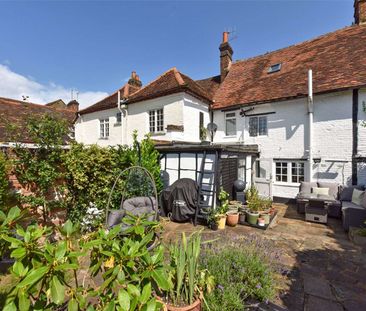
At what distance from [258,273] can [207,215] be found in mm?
3648

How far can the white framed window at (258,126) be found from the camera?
36.7 feet

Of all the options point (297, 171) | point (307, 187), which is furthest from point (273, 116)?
point (307, 187)

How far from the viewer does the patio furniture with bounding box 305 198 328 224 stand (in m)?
7.26

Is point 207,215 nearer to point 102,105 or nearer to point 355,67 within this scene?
point 355,67

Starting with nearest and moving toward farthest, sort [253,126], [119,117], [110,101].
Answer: [253,126], [119,117], [110,101]

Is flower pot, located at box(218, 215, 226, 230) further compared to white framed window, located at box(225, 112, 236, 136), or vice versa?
white framed window, located at box(225, 112, 236, 136)

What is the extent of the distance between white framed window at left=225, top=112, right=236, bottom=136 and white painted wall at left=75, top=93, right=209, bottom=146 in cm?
120

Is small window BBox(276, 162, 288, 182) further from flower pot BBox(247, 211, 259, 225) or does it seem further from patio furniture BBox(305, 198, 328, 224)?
flower pot BBox(247, 211, 259, 225)

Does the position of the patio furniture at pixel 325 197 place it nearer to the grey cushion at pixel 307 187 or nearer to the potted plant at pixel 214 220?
the grey cushion at pixel 307 187

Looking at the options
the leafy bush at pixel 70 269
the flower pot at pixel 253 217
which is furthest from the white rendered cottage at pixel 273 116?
the leafy bush at pixel 70 269

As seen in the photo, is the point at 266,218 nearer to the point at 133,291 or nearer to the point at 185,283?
the point at 185,283

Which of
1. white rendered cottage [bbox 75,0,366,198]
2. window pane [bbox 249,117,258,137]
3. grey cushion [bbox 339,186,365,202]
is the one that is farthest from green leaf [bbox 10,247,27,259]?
window pane [bbox 249,117,258,137]

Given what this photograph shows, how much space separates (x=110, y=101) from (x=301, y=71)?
12059mm

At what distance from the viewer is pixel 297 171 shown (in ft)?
33.6
